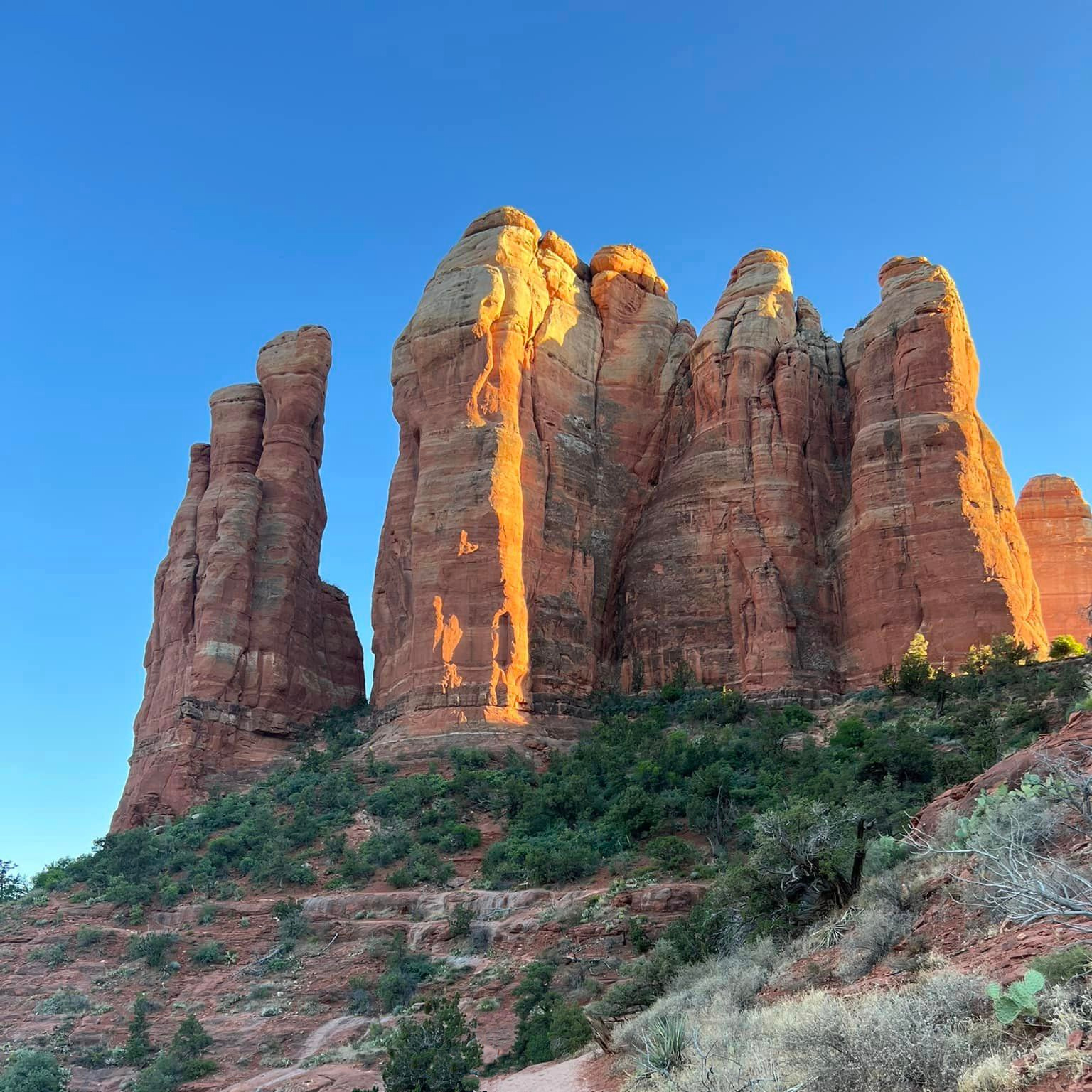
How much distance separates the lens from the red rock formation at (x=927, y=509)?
41.8 m

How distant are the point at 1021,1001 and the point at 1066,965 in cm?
68

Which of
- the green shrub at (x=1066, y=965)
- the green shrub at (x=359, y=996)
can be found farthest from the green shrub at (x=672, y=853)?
the green shrub at (x=1066, y=965)

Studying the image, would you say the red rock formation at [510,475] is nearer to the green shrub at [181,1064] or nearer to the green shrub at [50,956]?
the green shrub at [50,956]

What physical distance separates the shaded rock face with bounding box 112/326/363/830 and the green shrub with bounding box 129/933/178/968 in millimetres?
14366

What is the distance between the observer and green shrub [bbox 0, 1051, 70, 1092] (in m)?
20.7

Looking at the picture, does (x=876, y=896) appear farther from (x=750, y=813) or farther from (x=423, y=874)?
(x=423, y=874)

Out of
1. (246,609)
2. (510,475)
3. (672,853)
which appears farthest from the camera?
(246,609)

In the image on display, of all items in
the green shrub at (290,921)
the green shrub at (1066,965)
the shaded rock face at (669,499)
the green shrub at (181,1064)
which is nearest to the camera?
the green shrub at (1066,965)

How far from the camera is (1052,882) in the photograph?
28.9 ft

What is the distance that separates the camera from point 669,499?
49625mm

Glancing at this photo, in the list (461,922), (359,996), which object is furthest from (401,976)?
(461,922)

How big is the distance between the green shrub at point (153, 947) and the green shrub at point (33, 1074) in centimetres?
506

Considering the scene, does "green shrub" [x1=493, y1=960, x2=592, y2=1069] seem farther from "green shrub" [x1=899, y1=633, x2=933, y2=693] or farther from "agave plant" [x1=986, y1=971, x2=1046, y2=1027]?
"green shrub" [x1=899, y1=633, x2=933, y2=693]

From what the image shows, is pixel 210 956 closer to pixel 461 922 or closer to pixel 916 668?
pixel 461 922
